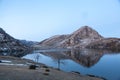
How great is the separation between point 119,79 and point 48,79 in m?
31.1

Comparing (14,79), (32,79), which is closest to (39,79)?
(32,79)

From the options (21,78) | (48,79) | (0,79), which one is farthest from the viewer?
(48,79)

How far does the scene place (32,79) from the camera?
51.3 m

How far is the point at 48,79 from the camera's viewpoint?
54.9 meters

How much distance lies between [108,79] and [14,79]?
40971 millimetres

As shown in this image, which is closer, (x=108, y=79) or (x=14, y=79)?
(x=14, y=79)

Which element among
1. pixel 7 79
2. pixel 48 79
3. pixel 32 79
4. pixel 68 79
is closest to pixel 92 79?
pixel 68 79

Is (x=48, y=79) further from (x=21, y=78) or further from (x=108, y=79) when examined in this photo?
(x=108, y=79)

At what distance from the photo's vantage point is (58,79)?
5784 cm

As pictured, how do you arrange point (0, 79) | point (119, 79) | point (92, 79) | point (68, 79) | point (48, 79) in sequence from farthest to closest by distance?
point (119, 79) → point (92, 79) → point (68, 79) → point (48, 79) → point (0, 79)

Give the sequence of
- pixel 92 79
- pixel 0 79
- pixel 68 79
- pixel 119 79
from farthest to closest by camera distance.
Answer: pixel 119 79, pixel 92 79, pixel 68 79, pixel 0 79

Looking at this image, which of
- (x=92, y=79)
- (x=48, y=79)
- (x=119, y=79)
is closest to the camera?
(x=48, y=79)

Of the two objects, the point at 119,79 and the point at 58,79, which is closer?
the point at 58,79

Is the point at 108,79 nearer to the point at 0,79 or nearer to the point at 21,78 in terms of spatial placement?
the point at 21,78
